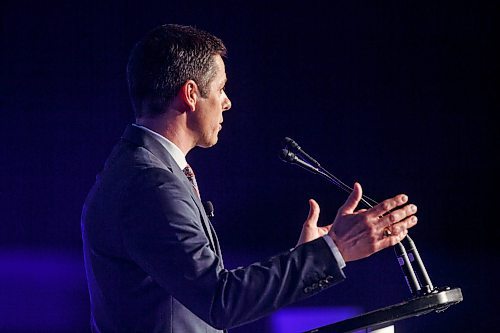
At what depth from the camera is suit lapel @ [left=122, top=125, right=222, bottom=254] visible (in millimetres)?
1610

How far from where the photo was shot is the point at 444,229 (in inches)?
132

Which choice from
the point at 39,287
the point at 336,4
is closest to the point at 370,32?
the point at 336,4

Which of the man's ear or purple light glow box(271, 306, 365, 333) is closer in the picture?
the man's ear

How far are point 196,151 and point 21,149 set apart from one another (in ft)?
2.55

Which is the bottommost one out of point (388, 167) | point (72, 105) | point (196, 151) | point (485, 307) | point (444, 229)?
point (485, 307)

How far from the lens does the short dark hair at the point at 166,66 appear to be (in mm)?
1760

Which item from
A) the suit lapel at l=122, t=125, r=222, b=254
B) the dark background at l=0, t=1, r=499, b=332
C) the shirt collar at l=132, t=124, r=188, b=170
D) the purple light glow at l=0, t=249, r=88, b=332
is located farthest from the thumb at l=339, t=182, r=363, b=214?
the purple light glow at l=0, t=249, r=88, b=332

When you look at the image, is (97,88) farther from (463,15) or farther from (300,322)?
(463,15)

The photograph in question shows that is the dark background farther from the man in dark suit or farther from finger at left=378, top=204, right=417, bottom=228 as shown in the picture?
finger at left=378, top=204, right=417, bottom=228

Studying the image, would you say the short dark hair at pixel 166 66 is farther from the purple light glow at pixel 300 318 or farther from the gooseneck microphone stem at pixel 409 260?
the purple light glow at pixel 300 318

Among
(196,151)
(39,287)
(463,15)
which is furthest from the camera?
(463,15)

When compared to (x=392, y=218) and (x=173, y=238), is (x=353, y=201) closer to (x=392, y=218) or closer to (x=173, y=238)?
(x=392, y=218)

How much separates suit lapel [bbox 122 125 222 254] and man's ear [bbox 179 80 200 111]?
0.14m

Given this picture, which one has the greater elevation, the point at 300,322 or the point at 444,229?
the point at 444,229
